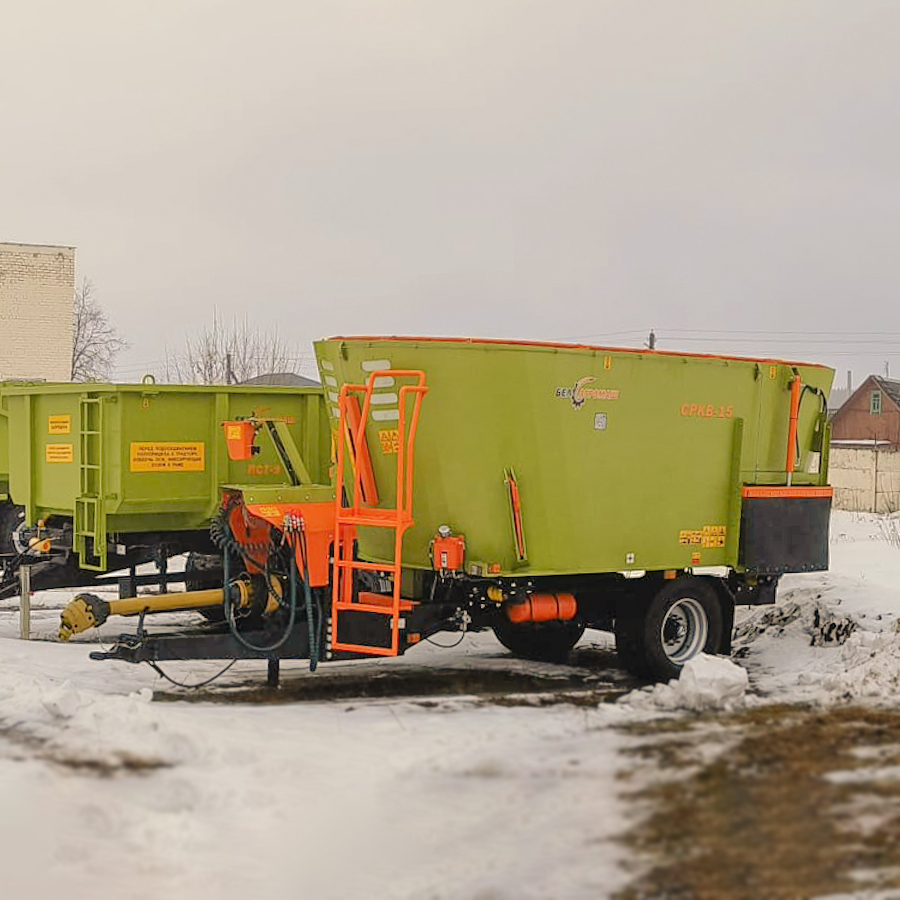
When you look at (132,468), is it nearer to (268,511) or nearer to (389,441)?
(268,511)

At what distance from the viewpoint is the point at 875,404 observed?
58031 millimetres

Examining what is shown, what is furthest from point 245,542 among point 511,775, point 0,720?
point 511,775

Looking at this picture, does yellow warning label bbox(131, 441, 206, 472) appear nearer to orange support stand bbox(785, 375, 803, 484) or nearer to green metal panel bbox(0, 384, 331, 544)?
green metal panel bbox(0, 384, 331, 544)

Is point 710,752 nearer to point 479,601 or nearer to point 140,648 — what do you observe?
point 479,601

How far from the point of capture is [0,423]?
14.2 metres

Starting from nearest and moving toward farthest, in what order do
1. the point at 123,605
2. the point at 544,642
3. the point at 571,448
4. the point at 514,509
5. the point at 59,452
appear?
the point at 514,509 < the point at 571,448 < the point at 123,605 < the point at 544,642 < the point at 59,452

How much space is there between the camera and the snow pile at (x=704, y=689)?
880cm

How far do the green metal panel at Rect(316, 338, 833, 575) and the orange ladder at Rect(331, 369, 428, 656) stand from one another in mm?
106

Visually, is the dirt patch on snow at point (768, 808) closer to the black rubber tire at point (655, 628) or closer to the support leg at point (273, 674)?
the black rubber tire at point (655, 628)

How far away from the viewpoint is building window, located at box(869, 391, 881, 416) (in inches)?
2276

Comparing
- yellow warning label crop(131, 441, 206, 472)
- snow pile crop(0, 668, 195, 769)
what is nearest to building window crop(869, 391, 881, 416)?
yellow warning label crop(131, 441, 206, 472)

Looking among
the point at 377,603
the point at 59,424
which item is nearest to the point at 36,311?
the point at 59,424

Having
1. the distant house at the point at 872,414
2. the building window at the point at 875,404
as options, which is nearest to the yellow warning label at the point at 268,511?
the distant house at the point at 872,414

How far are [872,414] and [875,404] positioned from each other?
1.64ft
